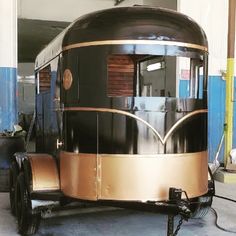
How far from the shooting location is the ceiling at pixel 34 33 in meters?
10.9

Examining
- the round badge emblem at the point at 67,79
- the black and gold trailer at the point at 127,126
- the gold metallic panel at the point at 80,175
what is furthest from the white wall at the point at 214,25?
the gold metallic panel at the point at 80,175

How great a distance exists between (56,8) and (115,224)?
6600 millimetres

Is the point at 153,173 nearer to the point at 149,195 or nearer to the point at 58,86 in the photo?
the point at 149,195

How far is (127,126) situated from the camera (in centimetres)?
332

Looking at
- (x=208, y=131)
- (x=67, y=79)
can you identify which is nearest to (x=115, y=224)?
(x=67, y=79)

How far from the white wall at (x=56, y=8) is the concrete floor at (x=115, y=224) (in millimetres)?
5774

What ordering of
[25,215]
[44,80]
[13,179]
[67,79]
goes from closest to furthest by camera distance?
[67,79], [25,215], [13,179], [44,80]

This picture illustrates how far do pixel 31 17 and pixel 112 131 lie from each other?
690 cm

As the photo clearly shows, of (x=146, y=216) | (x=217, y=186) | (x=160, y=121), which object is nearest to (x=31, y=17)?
(x=217, y=186)

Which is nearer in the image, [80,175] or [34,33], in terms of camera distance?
[80,175]

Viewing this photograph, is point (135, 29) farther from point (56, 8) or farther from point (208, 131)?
point (56, 8)

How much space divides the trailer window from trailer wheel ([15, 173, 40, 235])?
45.4 inches

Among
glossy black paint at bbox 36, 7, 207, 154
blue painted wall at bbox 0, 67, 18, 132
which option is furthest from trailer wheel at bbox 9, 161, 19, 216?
blue painted wall at bbox 0, 67, 18, 132

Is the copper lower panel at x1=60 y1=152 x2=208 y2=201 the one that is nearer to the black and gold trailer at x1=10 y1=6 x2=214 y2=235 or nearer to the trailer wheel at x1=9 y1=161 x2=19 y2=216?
the black and gold trailer at x1=10 y1=6 x2=214 y2=235
